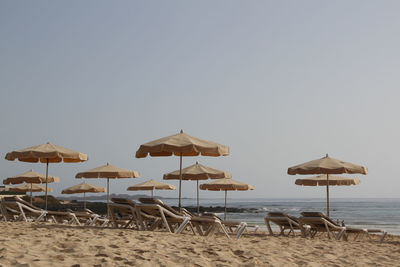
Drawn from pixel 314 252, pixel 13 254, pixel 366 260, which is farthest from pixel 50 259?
pixel 366 260

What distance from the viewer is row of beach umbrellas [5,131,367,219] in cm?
799

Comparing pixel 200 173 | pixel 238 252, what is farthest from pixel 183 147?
pixel 200 173

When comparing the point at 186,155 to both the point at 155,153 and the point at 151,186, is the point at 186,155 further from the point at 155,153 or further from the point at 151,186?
the point at 151,186

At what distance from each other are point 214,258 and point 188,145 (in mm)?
3332

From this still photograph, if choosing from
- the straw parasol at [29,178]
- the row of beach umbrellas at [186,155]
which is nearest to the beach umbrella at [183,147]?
the row of beach umbrellas at [186,155]

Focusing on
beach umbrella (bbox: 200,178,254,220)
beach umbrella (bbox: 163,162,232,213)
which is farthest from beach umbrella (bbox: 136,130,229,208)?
beach umbrella (bbox: 200,178,254,220)

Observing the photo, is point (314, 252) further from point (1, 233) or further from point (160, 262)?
point (1, 233)

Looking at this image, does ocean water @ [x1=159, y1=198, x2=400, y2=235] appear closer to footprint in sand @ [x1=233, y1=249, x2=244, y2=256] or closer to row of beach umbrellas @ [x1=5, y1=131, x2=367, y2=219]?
row of beach umbrellas @ [x1=5, y1=131, x2=367, y2=219]

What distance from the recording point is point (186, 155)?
29.6 feet

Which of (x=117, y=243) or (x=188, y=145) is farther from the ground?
(x=188, y=145)

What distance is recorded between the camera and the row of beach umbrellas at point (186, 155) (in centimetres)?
799

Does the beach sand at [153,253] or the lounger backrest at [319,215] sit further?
the lounger backrest at [319,215]

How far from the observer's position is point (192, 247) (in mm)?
5191

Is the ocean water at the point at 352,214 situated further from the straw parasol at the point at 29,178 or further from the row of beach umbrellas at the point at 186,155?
the straw parasol at the point at 29,178
